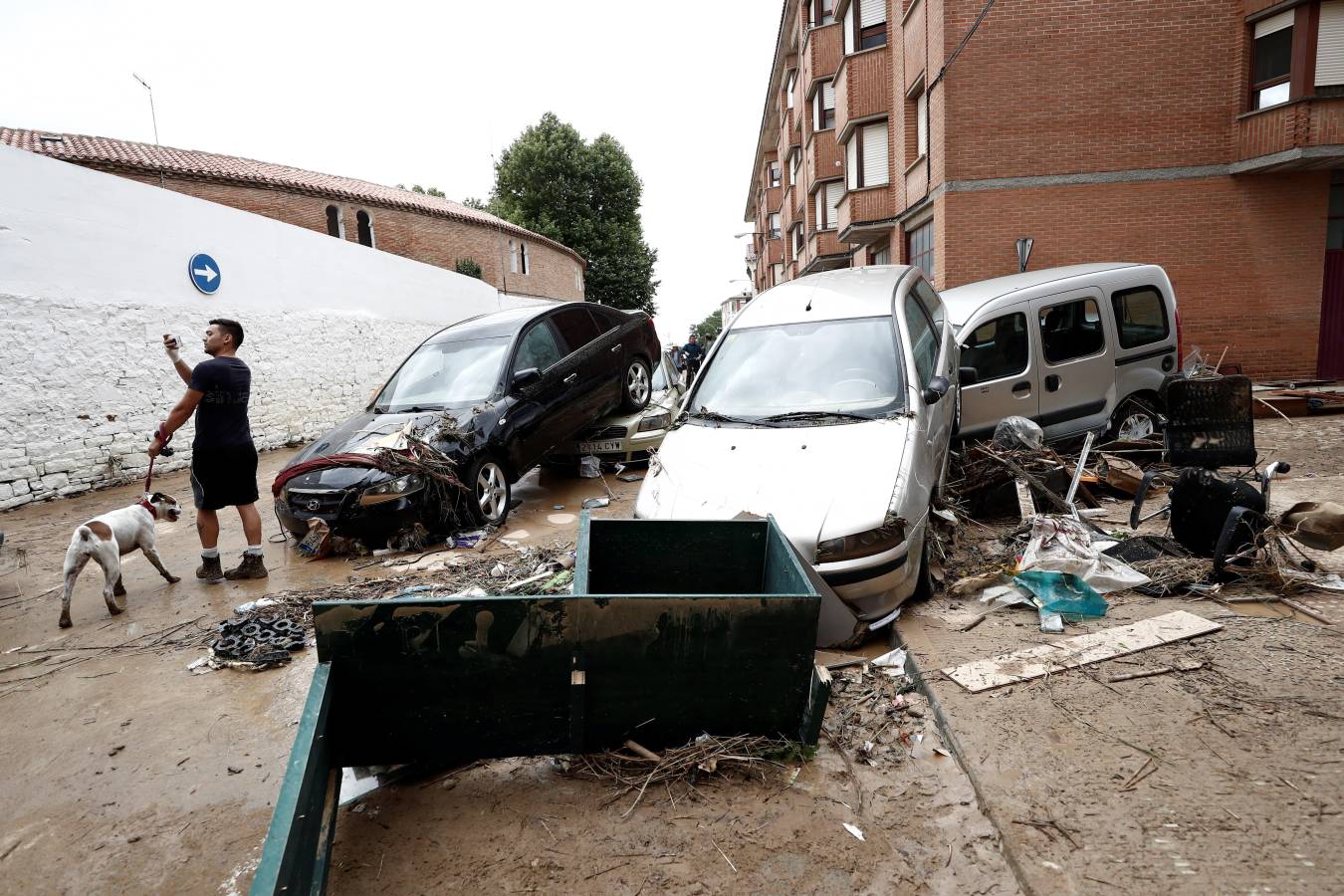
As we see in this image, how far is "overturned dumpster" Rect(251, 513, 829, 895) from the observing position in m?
2.44

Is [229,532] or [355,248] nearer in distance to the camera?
[229,532]

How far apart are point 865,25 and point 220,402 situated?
19541 mm

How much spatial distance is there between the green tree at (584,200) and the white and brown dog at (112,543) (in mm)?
37632

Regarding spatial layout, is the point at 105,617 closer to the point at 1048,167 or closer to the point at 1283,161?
the point at 1048,167

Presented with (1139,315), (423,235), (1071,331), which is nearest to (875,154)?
(1139,315)

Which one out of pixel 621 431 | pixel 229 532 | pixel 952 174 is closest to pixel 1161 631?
pixel 621 431

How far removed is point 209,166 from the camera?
72.7ft

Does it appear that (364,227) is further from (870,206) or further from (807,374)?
(807,374)

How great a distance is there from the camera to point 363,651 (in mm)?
2430

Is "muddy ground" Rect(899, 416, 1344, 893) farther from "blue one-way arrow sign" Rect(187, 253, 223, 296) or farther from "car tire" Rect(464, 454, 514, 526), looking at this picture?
"blue one-way arrow sign" Rect(187, 253, 223, 296)

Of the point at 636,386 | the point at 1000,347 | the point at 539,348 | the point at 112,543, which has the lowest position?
the point at 112,543

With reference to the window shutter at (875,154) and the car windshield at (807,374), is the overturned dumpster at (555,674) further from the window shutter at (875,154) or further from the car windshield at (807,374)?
the window shutter at (875,154)

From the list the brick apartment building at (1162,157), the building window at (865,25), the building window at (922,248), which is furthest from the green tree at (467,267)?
the brick apartment building at (1162,157)

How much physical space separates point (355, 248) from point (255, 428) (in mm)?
5385
